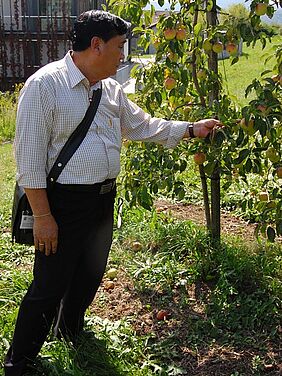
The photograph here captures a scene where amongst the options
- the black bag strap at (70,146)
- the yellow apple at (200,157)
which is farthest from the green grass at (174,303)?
the black bag strap at (70,146)

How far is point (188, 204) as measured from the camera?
17.3ft

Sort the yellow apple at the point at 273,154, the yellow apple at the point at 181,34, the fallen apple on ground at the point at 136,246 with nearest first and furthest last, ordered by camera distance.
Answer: the yellow apple at the point at 273,154, the yellow apple at the point at 181,34, the fallen apple on ground at the point at 136,246

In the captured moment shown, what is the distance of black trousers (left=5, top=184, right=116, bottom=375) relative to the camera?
267 centimetres

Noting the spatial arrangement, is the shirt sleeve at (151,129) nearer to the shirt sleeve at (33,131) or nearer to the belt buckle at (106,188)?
the belt buckle at (106,188)

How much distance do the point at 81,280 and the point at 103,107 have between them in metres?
0.90

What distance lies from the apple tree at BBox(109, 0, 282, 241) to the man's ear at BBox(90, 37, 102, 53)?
0.77 metres

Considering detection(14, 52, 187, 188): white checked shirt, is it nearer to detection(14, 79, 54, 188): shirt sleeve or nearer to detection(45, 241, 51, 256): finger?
detection(14, 79, 54, 188): shirt sleeve

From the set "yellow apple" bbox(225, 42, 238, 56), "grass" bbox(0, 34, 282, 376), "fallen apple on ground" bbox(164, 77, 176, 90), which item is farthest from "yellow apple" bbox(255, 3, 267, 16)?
"grass" bbox(0, 34, 282, 376)

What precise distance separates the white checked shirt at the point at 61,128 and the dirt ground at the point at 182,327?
108 centimetres

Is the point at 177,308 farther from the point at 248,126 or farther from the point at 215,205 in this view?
the point at 248,126

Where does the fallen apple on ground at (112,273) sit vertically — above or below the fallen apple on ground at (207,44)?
below

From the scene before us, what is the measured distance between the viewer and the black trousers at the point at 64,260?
2.67m

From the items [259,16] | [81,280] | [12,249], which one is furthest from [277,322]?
[12,249]

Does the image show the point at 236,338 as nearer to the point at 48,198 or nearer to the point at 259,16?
the point at 48,198
